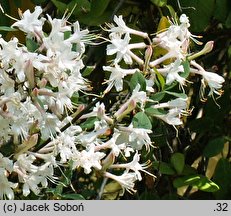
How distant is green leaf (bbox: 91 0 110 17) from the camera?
1653 mm

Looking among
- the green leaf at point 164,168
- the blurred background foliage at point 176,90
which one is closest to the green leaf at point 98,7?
the blurred background foliage at point 176,90

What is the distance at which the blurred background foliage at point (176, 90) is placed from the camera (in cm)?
167

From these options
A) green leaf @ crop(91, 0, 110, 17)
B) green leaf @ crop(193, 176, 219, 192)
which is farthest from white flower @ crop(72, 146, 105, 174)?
green leaf @ crop(193, 176, 219, 192)

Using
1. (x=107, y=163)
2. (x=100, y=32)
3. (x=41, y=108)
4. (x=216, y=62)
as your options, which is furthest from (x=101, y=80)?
(x=41, y=108)

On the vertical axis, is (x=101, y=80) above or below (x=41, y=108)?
below

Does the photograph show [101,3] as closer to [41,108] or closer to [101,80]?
[101,80]

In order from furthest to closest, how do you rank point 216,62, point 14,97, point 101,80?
point 216,62 → point 101,80 → point 14,97

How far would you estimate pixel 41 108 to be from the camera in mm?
1273

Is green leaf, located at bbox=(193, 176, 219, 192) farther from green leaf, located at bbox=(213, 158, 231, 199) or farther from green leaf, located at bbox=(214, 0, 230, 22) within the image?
green leaf, located at bbox=(214, 0, 230, 22)

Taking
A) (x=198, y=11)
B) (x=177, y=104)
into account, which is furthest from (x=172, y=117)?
(x=198, y=11)

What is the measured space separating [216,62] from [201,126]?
0.75ft

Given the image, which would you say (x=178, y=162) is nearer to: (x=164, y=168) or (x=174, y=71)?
(x=164, y=168)

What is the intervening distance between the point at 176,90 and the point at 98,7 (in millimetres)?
258

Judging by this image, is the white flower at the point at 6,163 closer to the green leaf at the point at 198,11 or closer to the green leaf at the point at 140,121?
the green leaf at the point at 140,121
